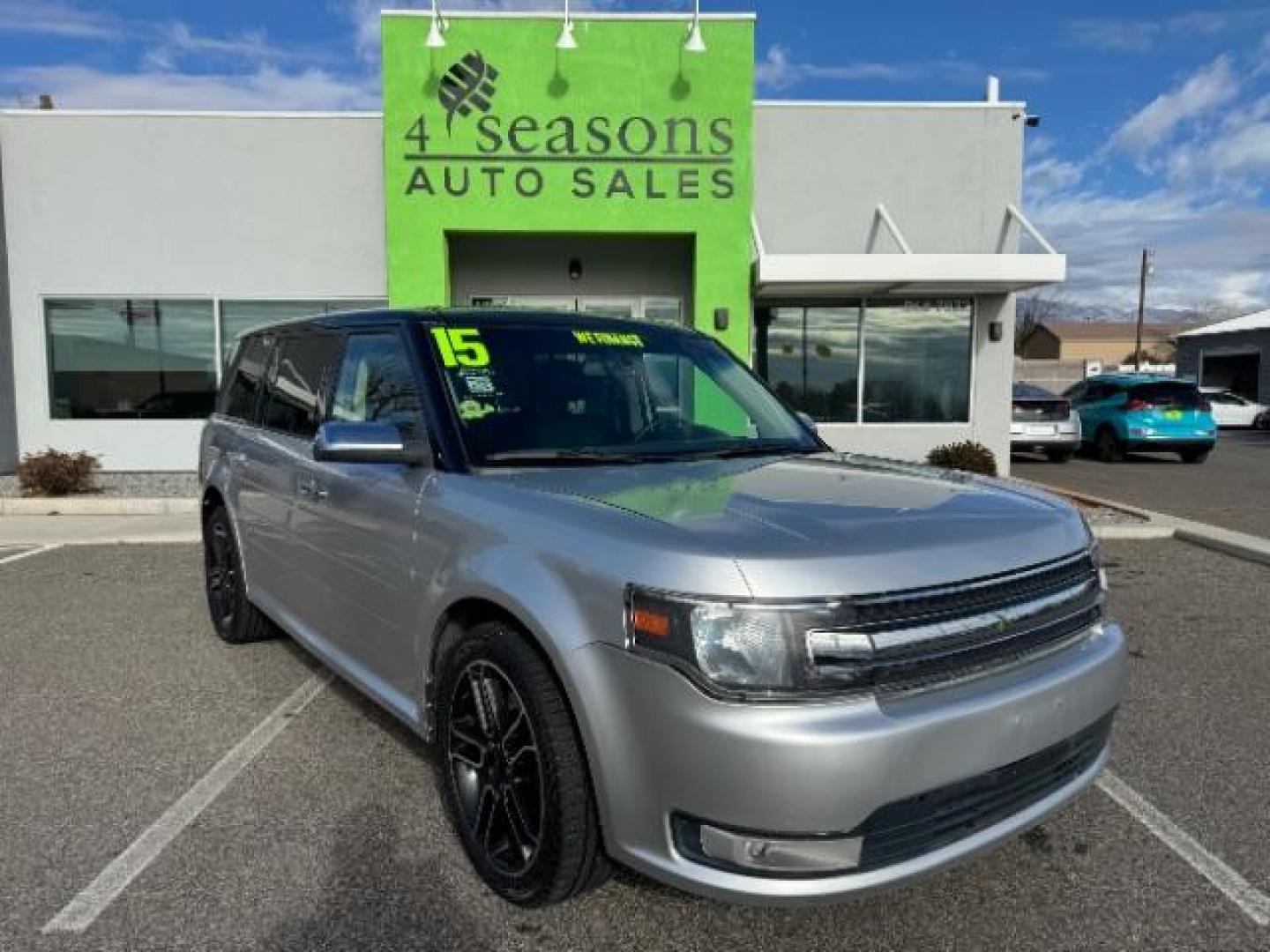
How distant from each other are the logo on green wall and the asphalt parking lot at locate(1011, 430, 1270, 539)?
983cm

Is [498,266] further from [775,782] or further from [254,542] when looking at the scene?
[775,782]

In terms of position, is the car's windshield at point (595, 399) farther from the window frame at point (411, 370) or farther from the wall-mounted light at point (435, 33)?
the wall-mounted light at point (435, 33)

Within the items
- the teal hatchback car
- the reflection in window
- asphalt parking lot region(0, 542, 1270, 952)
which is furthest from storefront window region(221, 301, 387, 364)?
the teal hatchback car

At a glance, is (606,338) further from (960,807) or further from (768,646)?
(960,807)

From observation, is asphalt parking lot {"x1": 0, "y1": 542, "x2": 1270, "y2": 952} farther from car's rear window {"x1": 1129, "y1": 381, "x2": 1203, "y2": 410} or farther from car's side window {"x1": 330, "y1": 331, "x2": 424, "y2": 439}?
car's rear window {"x1": 1129, "y1": 381, "x2": 1203, "y2": 410}

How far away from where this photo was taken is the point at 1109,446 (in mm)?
19000

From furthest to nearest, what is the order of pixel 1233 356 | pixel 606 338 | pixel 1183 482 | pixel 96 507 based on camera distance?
pixel 1233 356
pixel 1183 482
pixel 96 507
pixel 606 338

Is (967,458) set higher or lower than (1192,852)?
higher

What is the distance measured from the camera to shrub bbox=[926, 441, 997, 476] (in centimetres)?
1170

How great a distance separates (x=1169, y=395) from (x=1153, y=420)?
675mm

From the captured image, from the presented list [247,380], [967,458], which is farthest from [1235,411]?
[247,380]

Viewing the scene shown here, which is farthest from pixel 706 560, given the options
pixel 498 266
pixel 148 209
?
pixel 148 209

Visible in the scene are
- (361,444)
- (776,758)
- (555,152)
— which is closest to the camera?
(776,758)

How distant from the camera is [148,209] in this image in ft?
43.8
